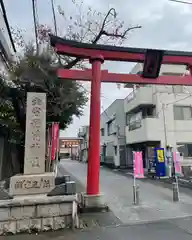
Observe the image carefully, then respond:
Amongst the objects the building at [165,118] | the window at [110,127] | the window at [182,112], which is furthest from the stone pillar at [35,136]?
the window at [110,127]

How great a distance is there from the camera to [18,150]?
1128cm

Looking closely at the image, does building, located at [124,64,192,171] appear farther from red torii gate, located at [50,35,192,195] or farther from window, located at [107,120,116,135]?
red torii gate, located at [50,35,192,195]

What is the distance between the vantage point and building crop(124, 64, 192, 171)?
1811 cm

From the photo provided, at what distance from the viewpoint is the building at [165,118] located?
59.4 ft

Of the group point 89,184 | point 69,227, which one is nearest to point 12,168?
point 89,184

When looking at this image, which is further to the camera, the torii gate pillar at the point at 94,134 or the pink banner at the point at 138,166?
the pink banner at the point at 138,166

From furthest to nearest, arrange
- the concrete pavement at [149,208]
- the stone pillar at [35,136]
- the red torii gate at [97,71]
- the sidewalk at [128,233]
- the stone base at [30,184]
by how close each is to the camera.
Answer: the red torii gate at [97,71], the concrete pavement at [149,208], the stone pillar at [35,136], the stone base at [30,184], the sidewalk at [128,233]

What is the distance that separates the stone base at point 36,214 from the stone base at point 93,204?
4.63 ft

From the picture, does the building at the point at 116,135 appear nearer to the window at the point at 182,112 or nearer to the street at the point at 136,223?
the window at the point at 182,112

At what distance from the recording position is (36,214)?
17.1 ft

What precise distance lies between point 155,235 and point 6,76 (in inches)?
307

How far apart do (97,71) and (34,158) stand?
143 inches

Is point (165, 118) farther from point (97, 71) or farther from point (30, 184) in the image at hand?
point (30, 184)

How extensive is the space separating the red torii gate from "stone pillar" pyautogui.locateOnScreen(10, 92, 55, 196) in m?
1.63
